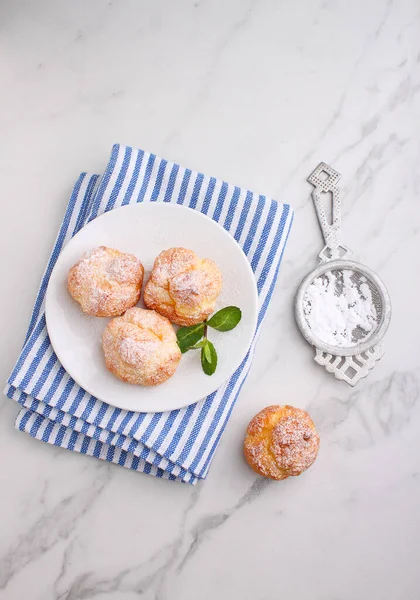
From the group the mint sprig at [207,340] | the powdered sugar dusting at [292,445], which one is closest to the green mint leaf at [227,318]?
the mint sprig at [207,340]

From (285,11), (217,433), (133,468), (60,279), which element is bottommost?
(133,468)

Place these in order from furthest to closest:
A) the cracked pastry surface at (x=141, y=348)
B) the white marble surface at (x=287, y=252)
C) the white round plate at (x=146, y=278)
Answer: the white marble surface at (x=287, y=252)
the white round plate at (x=146, y=278)
the cracked pastry surface at (x=141, y=348)

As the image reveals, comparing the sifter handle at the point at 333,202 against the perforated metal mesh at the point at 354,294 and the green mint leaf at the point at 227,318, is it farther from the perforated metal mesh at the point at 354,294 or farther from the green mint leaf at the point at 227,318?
the green mint leaf at the point at 227,318

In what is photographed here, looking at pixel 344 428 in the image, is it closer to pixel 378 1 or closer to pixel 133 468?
pixel 133 468

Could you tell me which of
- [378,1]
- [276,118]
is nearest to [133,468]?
[276,118]

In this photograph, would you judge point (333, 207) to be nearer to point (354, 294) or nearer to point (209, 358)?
point (354, 294)

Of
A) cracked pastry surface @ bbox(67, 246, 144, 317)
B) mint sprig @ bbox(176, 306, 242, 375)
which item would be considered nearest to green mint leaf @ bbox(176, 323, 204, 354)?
mint sprig @ bbox(176, 306, 242, 375)
